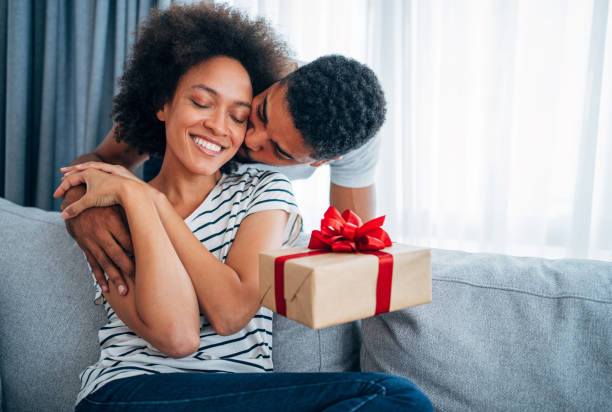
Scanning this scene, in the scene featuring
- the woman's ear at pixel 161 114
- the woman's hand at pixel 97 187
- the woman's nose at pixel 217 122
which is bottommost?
the woman's hand at pixel 97 187

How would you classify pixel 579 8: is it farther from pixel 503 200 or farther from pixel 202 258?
pixel 202 258

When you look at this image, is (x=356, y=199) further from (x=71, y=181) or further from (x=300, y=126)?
(x=71, y=181)

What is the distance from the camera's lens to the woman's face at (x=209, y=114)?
3.01 ft

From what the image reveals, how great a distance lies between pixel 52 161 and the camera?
188cm

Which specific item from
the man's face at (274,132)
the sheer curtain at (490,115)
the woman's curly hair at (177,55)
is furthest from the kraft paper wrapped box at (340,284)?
the sheer curtain at (490,115)

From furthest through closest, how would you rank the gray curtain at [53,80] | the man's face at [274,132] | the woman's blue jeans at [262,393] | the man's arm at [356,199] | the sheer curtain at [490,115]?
1. the gray curtain at [53,80]
2. the man's arm at [356,199]
3. the sheer curtain at [490,115]
4. the man's face at [274,132]
5. the woman's blue jeans at [262,393]

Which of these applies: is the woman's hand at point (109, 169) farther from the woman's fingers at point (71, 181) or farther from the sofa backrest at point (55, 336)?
the sofa backrest at point (55, 336)

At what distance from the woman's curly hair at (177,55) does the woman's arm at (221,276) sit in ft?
1.38

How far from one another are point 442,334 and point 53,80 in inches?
79.6

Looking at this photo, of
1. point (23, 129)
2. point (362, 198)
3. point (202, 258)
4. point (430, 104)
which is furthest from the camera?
point (23, 129)

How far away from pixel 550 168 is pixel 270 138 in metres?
1.18

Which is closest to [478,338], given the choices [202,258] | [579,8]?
[202,258]

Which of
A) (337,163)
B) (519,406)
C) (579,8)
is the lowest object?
(519,406)

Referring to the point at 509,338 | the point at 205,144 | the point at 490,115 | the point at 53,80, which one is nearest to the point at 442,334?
the point at 509,338
